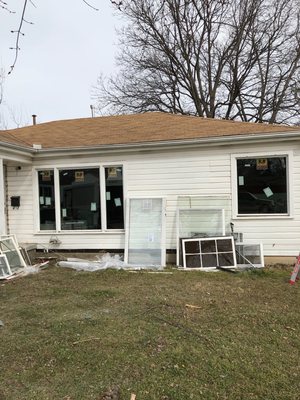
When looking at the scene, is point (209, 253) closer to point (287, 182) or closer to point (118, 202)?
point (287, 182)

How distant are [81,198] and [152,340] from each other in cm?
538

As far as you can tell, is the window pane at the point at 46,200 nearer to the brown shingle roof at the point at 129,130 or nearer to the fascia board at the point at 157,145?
the fascia board at the point at 157,145

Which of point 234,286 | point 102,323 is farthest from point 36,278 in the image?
point 234,286

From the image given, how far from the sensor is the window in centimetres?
845

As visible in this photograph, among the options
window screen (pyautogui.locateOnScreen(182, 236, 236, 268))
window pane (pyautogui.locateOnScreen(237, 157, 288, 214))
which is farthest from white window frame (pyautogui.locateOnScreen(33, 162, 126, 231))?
window pane (pyautogui.locateOnScreen(237, 157, 288, 214))

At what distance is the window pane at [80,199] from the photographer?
28.1ft

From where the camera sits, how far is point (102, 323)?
170 inches

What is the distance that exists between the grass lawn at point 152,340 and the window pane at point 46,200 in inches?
109

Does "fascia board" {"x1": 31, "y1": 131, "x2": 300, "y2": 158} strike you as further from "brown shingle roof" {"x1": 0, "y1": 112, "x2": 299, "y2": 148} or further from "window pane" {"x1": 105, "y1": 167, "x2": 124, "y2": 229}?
"window pane" {"x1": 105, "y1": 167, "x2": 124, "y2": 229}

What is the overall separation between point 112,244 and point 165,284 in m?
2.56

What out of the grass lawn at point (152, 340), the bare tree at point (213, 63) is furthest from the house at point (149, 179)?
the bare tree at point (213, 63)

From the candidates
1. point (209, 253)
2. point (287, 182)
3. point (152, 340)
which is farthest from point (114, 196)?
point (152, 340)

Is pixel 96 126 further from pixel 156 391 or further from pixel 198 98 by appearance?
pixel 198 98

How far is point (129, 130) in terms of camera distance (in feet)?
30.7
